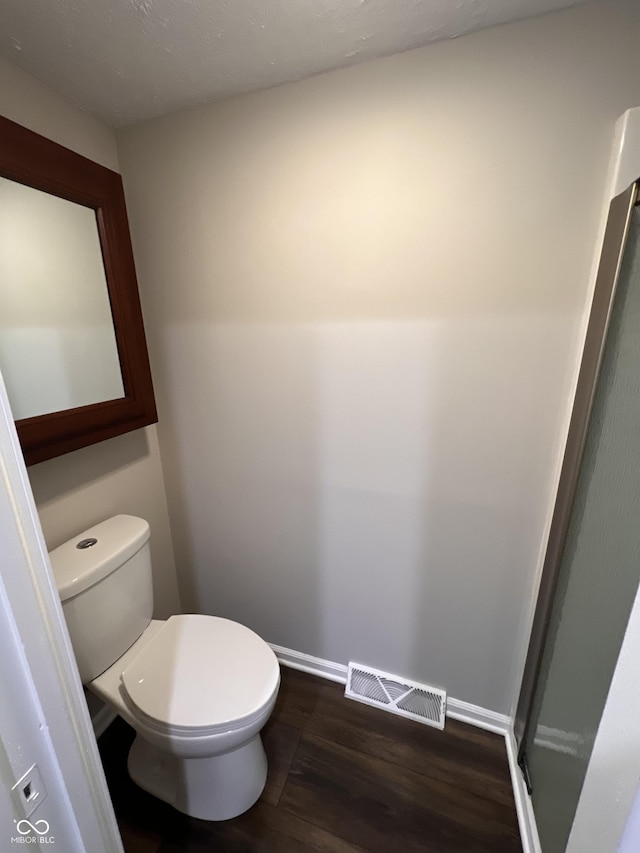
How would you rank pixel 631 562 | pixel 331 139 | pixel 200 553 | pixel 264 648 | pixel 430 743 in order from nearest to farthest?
1. pixel 631 562
2. pixel 331 139
3. pixel 264 648
4. pixel 430 743
5. pixel 200 553

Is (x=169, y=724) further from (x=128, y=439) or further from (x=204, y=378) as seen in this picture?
(x=204, y=378)

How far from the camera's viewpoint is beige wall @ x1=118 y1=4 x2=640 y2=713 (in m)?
0.94

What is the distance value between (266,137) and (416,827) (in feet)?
7.18

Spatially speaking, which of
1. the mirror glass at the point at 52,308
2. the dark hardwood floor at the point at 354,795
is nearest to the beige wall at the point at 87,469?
the mirror glass at the point at 52,308

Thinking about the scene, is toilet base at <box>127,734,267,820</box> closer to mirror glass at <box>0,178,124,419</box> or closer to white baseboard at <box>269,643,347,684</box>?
white baseboard at <box>269,643,347,684</box>

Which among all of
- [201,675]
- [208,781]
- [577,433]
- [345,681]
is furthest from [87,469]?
[577,433]

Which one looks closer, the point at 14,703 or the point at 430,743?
the point at 14,703

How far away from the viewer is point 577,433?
973mm

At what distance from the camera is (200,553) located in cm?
167

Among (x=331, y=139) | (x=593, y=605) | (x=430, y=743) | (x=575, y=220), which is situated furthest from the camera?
(x=430, y=743)

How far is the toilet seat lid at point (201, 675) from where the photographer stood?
3.27 feet

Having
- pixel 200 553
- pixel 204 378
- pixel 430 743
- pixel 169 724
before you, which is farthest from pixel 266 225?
pixel 430 743

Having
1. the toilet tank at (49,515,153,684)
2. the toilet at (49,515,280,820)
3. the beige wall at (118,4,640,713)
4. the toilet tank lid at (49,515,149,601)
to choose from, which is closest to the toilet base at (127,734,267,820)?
the toilet at (49,515,280,820)

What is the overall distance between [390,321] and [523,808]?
61.6 inches
